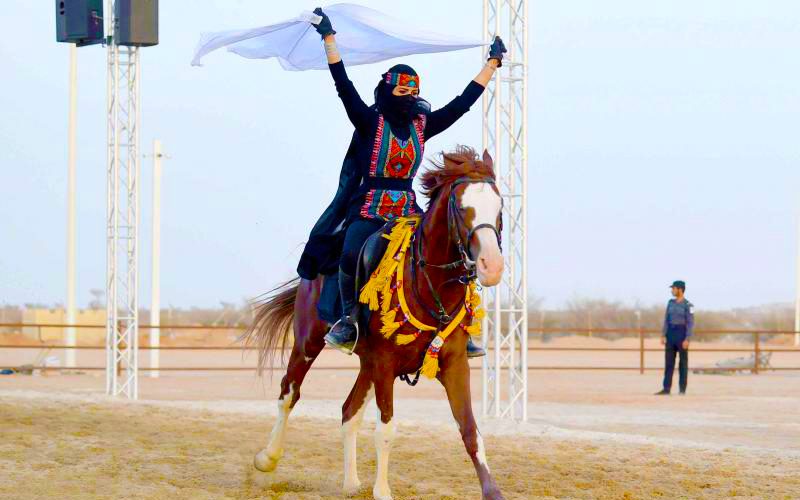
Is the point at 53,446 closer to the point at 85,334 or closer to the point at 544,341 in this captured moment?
the point at 85,334

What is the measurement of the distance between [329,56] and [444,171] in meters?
1.09

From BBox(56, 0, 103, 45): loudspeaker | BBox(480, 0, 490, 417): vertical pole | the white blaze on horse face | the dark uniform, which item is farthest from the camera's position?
the dark uniform

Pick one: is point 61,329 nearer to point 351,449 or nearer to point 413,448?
point 413,448

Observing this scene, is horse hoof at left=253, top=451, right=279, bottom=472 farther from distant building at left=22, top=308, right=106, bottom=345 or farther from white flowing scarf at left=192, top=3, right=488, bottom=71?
distant building at left=22, top=308, right=106, bottom=345

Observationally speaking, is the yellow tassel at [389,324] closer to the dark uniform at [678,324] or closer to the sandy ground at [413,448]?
the sandy ground at [413,448]

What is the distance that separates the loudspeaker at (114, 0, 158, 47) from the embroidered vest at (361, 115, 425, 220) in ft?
24.5

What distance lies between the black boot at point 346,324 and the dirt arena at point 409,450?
1.04m

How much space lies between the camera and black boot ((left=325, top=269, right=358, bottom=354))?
639cm

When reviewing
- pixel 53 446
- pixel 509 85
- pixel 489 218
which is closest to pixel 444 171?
pixel 489 218

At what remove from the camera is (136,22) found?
43.4 feet

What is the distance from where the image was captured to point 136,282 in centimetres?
1430

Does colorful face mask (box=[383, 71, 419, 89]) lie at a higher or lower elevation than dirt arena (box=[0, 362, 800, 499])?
higher

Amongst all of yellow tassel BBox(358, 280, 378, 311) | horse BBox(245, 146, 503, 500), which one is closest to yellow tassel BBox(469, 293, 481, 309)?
horse BBox(245, 146, 503, 500)

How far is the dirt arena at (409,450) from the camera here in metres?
7.11
